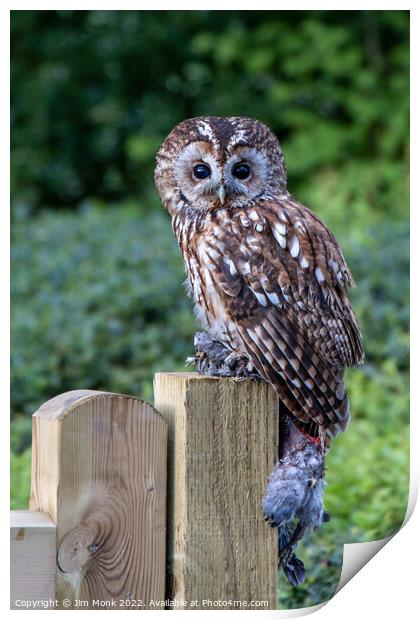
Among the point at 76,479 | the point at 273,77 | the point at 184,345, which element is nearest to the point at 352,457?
the point at 184,345

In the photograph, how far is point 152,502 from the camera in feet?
5.52

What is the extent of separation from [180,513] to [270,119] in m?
4.67

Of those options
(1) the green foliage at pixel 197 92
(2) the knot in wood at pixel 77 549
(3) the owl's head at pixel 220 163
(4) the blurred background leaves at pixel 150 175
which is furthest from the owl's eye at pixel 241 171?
(1) the green foliage at pixel 197 92

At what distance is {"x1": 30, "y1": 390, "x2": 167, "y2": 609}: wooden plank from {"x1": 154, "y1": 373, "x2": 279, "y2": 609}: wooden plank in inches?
1.3

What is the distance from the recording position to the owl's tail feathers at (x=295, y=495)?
1743 mm

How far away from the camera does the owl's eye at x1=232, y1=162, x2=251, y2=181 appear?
2053mm

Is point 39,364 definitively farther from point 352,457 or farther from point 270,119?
point 270,119

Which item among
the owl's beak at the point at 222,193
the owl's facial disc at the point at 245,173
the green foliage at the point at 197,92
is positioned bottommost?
the owl's beak at the point at 222,193

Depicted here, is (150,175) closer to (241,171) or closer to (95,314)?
(95,314)

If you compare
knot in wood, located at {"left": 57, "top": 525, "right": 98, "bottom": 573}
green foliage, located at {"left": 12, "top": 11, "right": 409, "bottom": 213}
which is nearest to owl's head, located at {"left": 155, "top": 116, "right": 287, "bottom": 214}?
knot in wood, located at {"left": 57, "top": 525, "right": 98, "bottom": 573}

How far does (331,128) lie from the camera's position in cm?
618

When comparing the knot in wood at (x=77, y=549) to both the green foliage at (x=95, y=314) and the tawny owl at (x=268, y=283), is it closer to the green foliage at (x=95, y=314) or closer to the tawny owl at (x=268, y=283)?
the tawny owl at (x=268, y=283)

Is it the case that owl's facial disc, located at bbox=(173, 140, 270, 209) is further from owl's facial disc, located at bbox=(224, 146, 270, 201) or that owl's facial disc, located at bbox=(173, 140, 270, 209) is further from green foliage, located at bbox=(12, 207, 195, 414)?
green foliage, located at bbox=(12, 207, 195, 414)

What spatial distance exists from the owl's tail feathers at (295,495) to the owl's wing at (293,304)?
0.07 m
